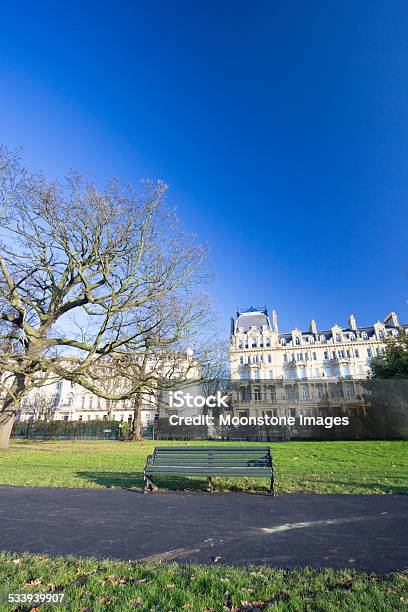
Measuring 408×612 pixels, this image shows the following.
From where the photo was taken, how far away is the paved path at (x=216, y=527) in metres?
4.55

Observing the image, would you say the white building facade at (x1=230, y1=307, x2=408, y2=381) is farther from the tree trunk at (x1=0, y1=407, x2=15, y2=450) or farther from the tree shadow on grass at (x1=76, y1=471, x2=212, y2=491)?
the tree shadow on grass at (x1=76, y1=471, x2=212, y2=491)

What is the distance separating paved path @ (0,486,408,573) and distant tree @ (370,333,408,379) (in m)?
24.7

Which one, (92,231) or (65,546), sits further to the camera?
(92,231)

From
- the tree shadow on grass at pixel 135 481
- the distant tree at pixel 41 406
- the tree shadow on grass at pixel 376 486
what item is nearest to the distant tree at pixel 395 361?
the tree shadow on grass at pixel 376 486

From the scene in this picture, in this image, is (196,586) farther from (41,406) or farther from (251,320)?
(251,320)

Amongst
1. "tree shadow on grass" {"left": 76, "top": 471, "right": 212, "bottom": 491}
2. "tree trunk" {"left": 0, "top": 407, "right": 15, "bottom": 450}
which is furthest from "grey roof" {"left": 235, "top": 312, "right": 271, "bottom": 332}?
"tree shadow on grass" {"left": 76, "top": 471, "right": 212, "bottom": 491}

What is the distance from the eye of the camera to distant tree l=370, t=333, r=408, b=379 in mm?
29078

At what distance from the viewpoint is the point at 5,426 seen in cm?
1984

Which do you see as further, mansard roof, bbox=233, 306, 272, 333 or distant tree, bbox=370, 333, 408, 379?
mansard roof, bbox=233, 306, 272, 333

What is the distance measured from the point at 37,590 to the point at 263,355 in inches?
2983

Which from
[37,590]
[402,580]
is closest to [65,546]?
[37,590]

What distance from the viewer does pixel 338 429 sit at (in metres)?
26.9

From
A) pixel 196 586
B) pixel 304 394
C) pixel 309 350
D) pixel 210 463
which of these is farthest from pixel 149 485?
pixel 309 350

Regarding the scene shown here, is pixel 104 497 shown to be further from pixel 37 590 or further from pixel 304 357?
pixel 304 357
